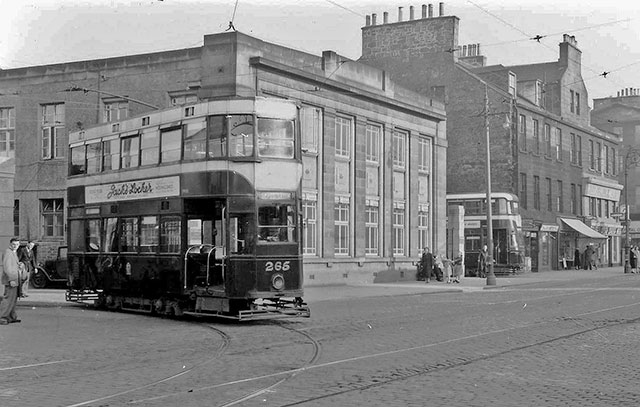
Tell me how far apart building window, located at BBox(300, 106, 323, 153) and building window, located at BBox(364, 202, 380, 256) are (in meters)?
5.08

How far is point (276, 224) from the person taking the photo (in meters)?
18.7

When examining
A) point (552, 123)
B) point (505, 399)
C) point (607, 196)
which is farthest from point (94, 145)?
point (607, 196)

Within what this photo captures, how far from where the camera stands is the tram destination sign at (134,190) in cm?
1975

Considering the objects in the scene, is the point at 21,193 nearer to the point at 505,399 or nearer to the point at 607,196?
the point at 505,399

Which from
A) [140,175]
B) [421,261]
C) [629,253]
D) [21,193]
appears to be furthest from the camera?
[629,253]

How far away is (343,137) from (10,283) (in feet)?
67.7

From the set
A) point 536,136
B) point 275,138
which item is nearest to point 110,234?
point 275,138

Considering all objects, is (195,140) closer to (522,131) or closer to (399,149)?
(399,149)

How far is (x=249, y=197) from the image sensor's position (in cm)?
1842

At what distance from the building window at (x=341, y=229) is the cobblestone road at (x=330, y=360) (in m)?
14.4

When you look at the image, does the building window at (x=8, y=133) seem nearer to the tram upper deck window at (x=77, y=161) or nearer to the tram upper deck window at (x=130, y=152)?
the tram upper deck window at (x=77, y=161)

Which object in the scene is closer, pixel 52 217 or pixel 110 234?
pixel 110 234

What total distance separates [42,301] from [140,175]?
7181 mm

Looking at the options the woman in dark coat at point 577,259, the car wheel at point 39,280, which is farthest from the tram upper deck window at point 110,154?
the woman in dark coat at point 577,259
